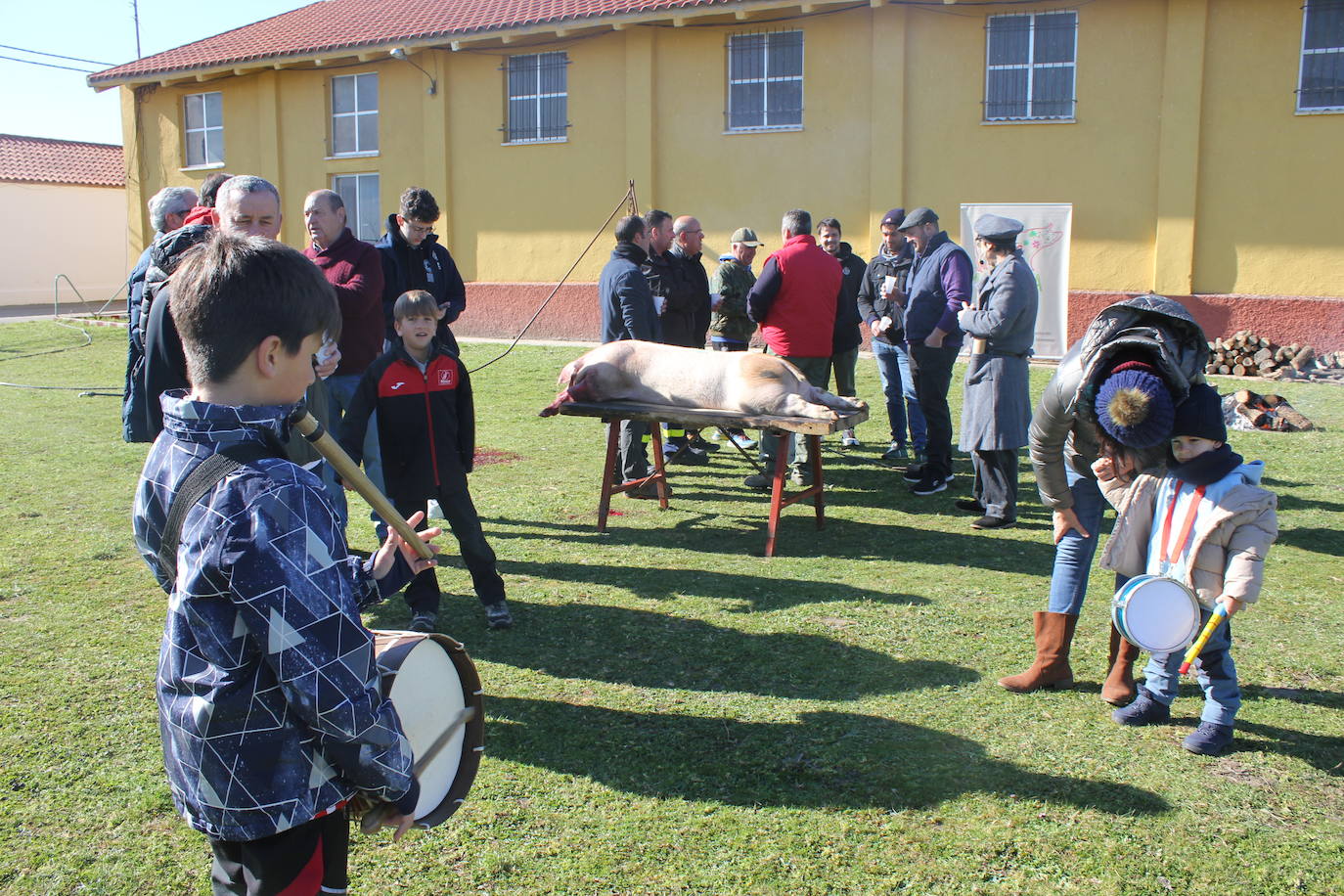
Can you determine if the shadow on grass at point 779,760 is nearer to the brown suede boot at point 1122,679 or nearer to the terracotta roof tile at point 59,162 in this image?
the brown suede boot at point 1122,679

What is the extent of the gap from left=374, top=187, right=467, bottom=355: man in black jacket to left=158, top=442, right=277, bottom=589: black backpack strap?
4416mm

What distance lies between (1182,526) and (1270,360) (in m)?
11.7

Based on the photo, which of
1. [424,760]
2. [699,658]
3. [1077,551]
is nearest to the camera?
[424,760]

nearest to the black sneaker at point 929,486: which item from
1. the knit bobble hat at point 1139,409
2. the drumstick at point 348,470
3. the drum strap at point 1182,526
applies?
the drum strap at point 1182,526

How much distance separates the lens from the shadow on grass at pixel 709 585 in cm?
529

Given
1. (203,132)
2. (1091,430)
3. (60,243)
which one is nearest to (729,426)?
(1091,430)

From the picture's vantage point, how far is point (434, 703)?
8.39 feet

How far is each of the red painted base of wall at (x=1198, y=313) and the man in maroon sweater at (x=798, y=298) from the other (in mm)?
7681

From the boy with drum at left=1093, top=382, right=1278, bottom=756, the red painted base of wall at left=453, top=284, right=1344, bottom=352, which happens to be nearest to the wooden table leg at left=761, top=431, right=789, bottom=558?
the boy with drum at left=1093, top=382, right=1278, bottom=756

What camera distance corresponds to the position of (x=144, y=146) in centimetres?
2355

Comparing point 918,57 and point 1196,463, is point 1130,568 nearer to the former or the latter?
point 1196,463

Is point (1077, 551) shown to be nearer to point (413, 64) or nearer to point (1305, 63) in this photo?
point (1305, 63)

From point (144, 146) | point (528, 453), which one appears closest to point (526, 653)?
point (528, 453)

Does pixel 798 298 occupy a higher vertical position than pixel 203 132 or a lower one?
lower
